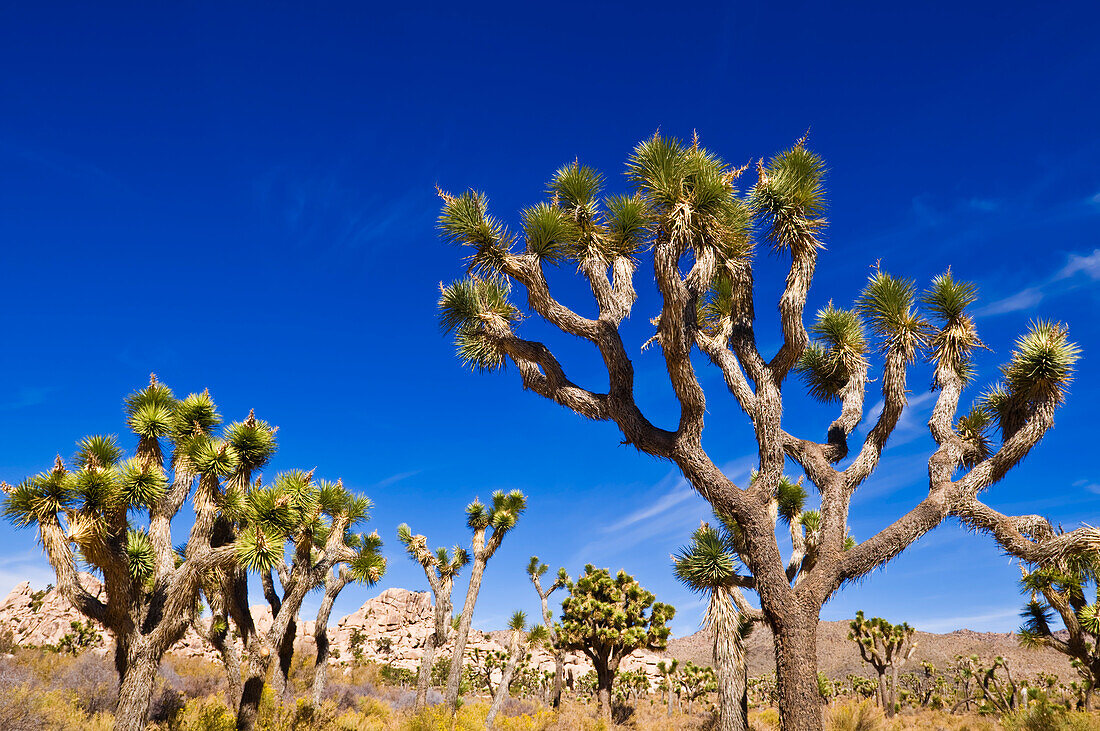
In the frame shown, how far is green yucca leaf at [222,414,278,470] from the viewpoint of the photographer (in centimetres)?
1176

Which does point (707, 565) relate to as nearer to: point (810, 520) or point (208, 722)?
point (810, 520)

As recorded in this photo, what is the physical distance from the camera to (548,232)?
847 cm

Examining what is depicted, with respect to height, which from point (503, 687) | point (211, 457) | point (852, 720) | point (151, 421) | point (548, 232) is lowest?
point (852, 720)

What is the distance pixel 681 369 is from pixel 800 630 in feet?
10.9

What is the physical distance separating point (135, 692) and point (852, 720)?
18074 millimetres

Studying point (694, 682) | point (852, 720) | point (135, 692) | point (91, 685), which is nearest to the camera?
point (135, 692)

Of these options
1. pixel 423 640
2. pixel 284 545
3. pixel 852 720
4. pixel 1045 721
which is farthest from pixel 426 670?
pixel 423 640

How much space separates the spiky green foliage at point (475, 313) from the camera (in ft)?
30.4

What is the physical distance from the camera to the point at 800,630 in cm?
693

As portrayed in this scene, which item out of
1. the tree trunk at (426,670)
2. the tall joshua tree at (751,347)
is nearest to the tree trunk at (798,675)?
the tall joshua tree at (751,347)

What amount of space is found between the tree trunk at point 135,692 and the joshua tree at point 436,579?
980cm

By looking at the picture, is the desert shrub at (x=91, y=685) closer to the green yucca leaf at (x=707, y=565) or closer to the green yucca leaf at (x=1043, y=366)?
the green yucca leaf at (x=707, y=565)

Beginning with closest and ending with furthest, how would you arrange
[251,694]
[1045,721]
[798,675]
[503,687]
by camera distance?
[798,675]
[251,694]
[1045,721]
[503,687]

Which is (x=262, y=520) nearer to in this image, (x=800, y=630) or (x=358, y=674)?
(x=800, y=630)
